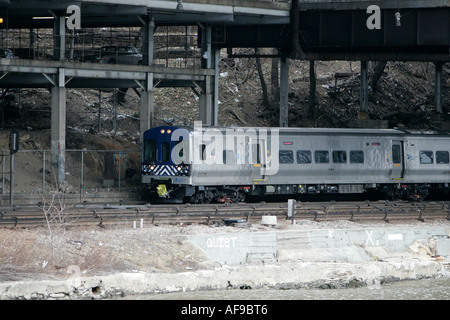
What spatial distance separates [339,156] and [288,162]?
8.52 feet

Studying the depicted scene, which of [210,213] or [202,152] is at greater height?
[202,152]

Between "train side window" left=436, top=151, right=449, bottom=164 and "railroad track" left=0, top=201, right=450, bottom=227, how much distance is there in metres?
3.96

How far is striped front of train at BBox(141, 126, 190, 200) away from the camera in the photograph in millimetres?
28047

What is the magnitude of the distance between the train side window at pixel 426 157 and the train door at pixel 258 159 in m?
7.65

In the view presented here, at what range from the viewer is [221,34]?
36344 mm

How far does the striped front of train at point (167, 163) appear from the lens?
92.0 feet

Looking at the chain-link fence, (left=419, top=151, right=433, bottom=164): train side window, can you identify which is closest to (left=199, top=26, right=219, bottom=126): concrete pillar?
the chain-link fence

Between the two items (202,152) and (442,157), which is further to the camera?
(442,157)

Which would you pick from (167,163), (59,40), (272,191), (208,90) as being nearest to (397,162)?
(272,191)

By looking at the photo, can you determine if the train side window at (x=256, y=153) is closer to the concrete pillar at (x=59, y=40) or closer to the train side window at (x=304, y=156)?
the train side window at (x=304, y=156)

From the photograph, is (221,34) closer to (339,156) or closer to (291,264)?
(339,156)

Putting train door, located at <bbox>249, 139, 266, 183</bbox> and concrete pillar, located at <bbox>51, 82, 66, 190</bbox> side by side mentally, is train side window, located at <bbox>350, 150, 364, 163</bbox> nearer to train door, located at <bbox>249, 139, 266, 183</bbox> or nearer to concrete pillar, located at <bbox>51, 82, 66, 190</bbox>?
train door, located at <bbox>249, 139, 266, 183</bbox>

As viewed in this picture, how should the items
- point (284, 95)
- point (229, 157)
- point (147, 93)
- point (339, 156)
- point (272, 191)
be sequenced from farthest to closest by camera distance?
1. point (284, 95)
2. point (147, 93)
3. point (339, 156)
4. point (272, 191)
5. point (229, 157)
